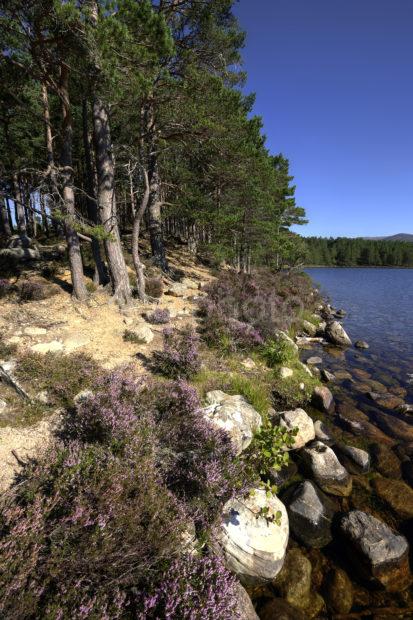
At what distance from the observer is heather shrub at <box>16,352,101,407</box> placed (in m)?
6.06

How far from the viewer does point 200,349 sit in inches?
360

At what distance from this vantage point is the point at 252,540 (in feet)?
14.2

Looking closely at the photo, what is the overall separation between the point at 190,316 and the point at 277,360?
3858 millimetres

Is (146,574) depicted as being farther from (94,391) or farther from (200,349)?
(200,349)

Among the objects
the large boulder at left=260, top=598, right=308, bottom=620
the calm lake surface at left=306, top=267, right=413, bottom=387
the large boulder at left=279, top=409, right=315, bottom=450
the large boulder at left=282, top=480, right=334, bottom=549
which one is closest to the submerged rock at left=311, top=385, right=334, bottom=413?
the large boulder at left=279, top=409, right=315, bottom=450

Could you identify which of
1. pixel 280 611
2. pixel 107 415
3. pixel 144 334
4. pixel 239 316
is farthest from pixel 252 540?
pixel 239 316

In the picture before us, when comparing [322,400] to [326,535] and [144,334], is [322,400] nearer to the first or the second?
[326,535]

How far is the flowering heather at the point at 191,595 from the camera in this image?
2.81m

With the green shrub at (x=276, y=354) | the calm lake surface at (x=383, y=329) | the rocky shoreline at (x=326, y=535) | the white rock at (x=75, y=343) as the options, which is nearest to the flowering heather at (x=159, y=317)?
the white rock at (x=75, y=343)

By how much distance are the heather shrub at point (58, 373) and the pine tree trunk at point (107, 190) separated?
14.9 ft

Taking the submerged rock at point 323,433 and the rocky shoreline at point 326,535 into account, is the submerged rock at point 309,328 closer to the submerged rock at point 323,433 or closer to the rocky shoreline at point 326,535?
the submerged rock at point 323,433

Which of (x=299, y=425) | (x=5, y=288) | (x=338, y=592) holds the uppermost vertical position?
(x=5, y=288)

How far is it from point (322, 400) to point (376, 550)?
14.0 feet

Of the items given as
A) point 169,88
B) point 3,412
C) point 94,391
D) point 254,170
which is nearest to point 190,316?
point 94,391
